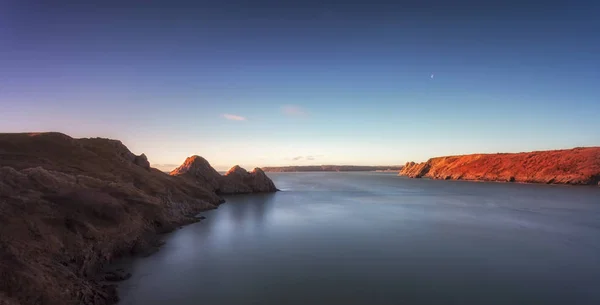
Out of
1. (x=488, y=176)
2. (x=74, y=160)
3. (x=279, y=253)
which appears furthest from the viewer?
(x=488, y=176)

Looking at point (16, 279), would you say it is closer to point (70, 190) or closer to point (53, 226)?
point (53, 226)

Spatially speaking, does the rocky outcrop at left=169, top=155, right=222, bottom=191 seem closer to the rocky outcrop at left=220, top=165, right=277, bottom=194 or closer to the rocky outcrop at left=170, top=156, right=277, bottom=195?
the rocky outcrop at left=170, top=156, right=277, bottom=195

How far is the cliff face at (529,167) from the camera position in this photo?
7769 centimetres

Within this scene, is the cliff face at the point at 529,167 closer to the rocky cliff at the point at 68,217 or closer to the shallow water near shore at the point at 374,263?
the shallow water near shore at the point at 374,263

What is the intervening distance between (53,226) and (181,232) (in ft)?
39.7

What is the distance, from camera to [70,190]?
62.4ft

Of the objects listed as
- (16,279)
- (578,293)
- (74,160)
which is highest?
(74,160)

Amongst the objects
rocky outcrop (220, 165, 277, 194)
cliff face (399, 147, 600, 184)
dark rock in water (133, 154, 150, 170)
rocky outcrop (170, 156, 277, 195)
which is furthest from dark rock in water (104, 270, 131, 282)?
cliff face (399, 147, 600, 184)

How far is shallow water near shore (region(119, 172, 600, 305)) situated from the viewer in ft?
45.1

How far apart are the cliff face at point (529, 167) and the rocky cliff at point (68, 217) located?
92.5m

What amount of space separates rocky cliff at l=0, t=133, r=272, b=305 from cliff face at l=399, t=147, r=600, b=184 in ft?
303

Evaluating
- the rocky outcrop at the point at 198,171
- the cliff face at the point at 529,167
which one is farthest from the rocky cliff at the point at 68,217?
the cliff face at the point at 529,167

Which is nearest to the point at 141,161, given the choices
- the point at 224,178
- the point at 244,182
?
the point at 224,178

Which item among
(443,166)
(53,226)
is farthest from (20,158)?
(443,166)
